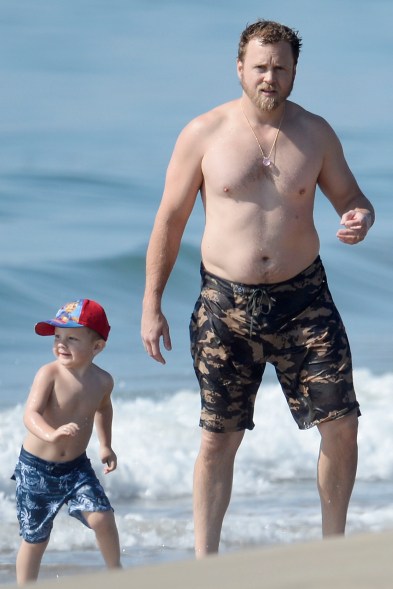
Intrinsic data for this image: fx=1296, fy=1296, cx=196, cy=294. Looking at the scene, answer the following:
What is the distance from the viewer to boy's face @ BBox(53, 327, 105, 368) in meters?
4.73

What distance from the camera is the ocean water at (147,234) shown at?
659 cm

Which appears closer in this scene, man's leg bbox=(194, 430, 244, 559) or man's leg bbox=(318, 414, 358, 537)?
man's leg bbox=(318, 414, 358, 537)

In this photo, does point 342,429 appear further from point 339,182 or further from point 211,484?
point 339,182

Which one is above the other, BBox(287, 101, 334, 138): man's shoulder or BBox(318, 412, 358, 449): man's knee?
BBox(287, 101, 334, 138): man's shoulder

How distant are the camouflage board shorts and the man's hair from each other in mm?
773

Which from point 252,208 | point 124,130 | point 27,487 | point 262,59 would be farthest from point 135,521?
point 124,130

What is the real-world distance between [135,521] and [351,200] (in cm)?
223

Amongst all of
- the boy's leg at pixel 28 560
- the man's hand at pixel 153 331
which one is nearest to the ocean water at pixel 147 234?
the boy's leg at pixel 28 560

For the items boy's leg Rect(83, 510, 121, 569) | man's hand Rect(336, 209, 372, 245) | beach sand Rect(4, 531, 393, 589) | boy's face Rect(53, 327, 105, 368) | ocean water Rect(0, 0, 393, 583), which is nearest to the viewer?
beach sand Rect(4, 531, 393, 589)

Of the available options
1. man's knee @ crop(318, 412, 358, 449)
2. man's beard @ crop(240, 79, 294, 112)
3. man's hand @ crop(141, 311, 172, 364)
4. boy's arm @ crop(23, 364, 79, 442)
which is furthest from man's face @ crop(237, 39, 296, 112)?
boy's arm @ crop(23, 364, 79, 442)

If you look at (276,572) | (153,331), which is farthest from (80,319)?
(276,572)

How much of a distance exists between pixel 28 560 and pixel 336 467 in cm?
116

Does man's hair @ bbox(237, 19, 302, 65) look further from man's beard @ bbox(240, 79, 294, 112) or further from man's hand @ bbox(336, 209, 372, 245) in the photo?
man's hand @ bbox(336, 209, 372, 245)

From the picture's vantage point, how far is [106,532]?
182 inches
